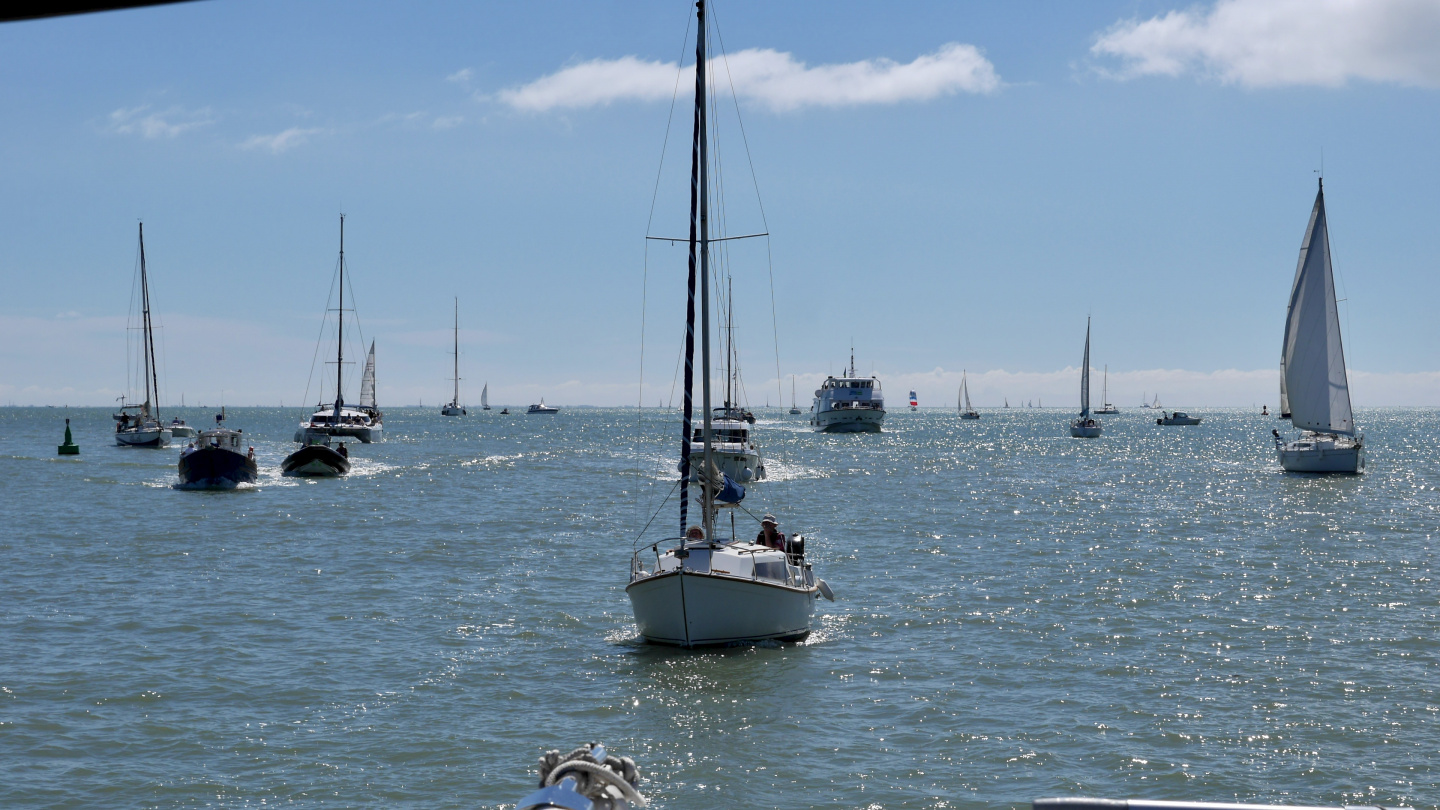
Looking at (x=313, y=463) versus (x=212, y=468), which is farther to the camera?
(x=313, y=463)

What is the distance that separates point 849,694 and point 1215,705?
210 inches

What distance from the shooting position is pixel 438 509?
150 ft

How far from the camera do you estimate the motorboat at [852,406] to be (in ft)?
444

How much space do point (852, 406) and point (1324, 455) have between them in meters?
77.7

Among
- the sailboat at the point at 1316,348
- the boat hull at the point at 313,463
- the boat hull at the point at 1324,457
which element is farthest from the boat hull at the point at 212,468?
the boat hull at the point at 1324,457

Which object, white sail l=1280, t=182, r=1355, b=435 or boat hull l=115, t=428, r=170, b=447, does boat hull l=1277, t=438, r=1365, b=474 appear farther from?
boat hull l=115, t=428, r=170, b=447

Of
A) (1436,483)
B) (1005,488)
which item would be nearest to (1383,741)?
(1005,488)

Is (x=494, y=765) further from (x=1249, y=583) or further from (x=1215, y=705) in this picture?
(x=1249, y=583)

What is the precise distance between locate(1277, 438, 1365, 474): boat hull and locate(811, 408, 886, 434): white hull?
7351 centimetres

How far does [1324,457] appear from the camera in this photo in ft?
198

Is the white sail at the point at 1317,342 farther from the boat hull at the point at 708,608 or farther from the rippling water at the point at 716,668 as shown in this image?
the boat hull at the point at 708,608

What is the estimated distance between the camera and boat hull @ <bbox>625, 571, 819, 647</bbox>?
18.7 m

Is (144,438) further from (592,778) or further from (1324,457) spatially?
(592,778)

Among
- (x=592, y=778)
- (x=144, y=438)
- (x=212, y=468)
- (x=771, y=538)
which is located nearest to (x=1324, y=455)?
(x=771, y=538)
